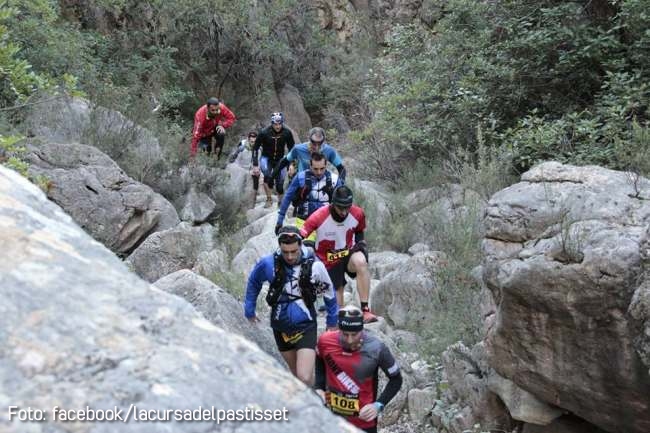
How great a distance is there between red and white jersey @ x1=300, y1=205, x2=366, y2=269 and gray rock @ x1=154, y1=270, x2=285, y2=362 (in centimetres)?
117

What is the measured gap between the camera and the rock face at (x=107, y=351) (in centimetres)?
164

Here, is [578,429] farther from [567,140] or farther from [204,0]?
[204,0]

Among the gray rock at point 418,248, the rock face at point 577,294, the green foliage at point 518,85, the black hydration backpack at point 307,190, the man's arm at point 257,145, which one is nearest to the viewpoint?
the rock face at point 577,294

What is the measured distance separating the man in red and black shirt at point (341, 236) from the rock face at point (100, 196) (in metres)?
4.05

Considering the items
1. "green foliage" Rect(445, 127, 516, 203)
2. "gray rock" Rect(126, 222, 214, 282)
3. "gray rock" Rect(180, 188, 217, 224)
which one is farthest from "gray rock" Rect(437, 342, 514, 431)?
"gray rock" Rect(180, 188, 217, 224)

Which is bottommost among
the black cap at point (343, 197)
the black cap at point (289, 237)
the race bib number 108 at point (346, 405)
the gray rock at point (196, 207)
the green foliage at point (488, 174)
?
the gray rock at point (196, 207)

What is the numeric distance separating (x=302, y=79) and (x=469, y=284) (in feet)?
54.0

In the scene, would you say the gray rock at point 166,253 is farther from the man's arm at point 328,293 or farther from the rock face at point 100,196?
the man's arm at point 328,293

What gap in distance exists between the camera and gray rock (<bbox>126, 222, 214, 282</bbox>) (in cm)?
904

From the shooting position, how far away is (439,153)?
41.3 ft

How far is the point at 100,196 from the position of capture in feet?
33.6

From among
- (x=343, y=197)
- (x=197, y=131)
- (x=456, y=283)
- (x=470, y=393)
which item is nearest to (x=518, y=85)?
(x=456, y=283)

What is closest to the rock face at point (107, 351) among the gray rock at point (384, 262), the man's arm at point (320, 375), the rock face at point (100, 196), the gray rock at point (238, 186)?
the man's arm at point (320, 375)

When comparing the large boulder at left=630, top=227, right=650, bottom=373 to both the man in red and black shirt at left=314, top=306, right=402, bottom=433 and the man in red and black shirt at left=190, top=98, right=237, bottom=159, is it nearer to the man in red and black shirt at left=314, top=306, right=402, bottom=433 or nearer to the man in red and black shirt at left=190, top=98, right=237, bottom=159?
the man in red and black shirt at left=314, top=306, right=402, bottom=433
